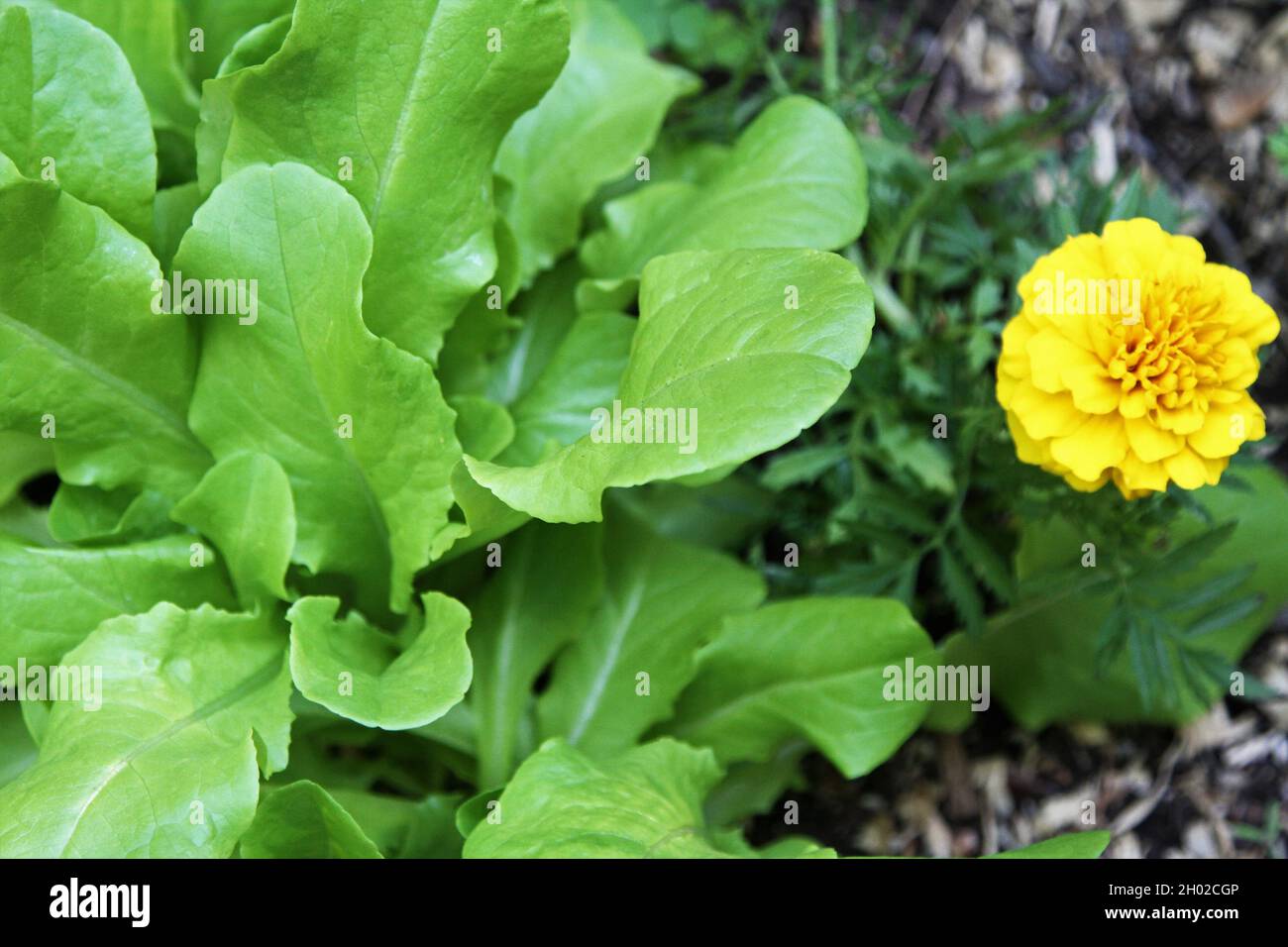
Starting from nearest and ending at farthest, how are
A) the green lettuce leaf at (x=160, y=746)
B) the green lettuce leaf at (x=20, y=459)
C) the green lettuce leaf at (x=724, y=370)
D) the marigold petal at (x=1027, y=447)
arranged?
the green lettuce leaf at (x=724, y=370), the green lettuce leaf at (x=160, y=746), the marigold petal at (x=1027, y=447), the green lettuce leaf at (x=20, y=459)

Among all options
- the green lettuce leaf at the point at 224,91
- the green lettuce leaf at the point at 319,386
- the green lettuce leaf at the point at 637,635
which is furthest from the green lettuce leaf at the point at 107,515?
the green lettuce leaf at the point at 637,635

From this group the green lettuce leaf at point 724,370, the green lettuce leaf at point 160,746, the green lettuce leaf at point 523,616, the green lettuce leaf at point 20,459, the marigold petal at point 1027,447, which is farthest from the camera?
the green lettuce leaf at point 523,616

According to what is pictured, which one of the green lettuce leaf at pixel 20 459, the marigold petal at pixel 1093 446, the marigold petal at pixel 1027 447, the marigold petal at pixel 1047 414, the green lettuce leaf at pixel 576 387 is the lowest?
the green lettuce leaf at pixel 20 459

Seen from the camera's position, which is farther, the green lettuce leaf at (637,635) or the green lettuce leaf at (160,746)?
the green lettuce leaf at (637,635)

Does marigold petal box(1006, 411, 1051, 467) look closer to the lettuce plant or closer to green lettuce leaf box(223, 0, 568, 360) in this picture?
the lettuce plant

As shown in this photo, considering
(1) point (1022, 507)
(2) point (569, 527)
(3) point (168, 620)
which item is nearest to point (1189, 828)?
(1) point (1022, 507)

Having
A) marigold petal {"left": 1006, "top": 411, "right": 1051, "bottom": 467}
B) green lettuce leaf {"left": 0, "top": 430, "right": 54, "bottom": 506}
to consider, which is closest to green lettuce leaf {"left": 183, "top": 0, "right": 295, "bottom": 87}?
green lettuce leaf {"left": 0, "top": 430, "right": 54, "bottom": 506}

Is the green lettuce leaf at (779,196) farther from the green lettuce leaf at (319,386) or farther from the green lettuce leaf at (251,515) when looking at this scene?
the green lettuce leaf at (251,515)

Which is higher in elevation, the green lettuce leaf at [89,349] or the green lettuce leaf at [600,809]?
the green lettuce leaf at [89,349]
